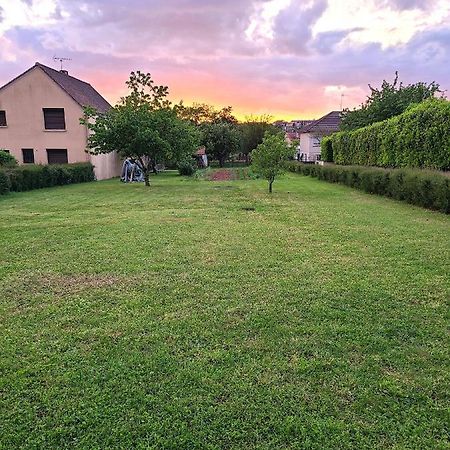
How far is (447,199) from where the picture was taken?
367 inches

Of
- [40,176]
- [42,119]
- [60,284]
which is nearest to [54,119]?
[42,119]

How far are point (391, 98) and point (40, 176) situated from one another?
70.5ft

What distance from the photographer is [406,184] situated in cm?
1138

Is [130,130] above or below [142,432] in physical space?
above

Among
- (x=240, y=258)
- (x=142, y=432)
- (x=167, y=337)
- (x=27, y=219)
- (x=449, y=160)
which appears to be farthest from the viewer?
(x=449, y=160)

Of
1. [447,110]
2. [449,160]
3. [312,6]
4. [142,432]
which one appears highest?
[312,6]

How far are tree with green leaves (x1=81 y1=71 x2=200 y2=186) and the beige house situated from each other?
6.32 m

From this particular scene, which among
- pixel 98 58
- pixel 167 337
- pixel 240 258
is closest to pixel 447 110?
pixel 240 258

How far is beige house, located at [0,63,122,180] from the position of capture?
22859 millimetres

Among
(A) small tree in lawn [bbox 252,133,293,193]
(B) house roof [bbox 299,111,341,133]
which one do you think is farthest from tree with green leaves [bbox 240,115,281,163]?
(A) small tree in lawn [bbox 252,133,293,193]

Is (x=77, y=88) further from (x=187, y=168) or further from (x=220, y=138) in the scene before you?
(x=220, y=138)

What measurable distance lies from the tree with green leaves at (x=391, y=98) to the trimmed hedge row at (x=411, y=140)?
5.35m

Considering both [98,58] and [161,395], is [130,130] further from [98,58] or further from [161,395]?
[161,395]

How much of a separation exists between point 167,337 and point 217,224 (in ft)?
16.5
